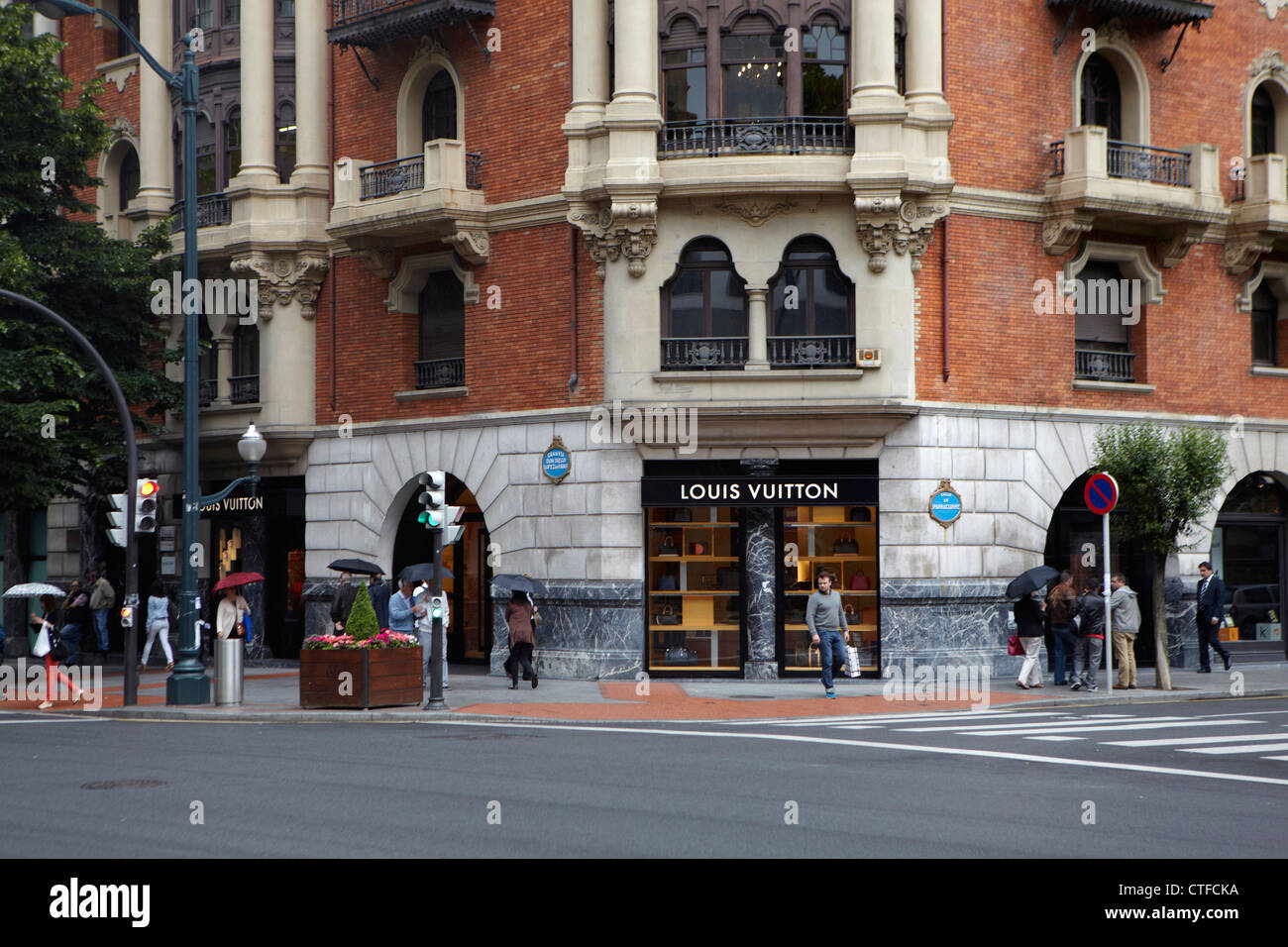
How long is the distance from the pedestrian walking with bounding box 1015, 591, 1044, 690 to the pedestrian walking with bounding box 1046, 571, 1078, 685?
0.34 m

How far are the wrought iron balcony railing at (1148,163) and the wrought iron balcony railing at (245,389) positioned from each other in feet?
54.1

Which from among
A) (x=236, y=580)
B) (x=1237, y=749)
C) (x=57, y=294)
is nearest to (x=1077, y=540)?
(x=1237, y=749)

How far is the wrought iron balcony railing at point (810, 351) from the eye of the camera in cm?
2464

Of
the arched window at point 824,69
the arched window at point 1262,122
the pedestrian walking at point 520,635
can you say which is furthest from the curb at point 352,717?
the arched window at point 1262,122

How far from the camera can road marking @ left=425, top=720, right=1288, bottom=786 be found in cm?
1363

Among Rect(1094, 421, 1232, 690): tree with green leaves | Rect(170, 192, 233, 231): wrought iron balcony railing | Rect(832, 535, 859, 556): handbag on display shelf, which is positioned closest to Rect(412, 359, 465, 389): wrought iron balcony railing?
Rect(170, 192, 233, 231): wrought iron balcony railing

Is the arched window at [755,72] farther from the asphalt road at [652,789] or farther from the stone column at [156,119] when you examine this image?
the stone column at [156,119]

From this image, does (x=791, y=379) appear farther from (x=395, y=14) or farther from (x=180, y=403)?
(x=180, y=403)

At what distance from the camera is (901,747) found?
1587 centimetres

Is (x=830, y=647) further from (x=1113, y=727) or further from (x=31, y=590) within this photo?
(x=31, y=590)

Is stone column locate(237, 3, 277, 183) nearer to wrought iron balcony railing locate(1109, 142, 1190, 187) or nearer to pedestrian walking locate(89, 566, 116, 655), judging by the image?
pedestrian walking locate(89, 566, 116, 655)

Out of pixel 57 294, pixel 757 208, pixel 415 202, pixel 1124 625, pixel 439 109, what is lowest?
pixel 1124 625

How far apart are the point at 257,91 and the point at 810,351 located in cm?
1262

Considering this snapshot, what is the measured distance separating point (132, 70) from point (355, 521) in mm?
11737
